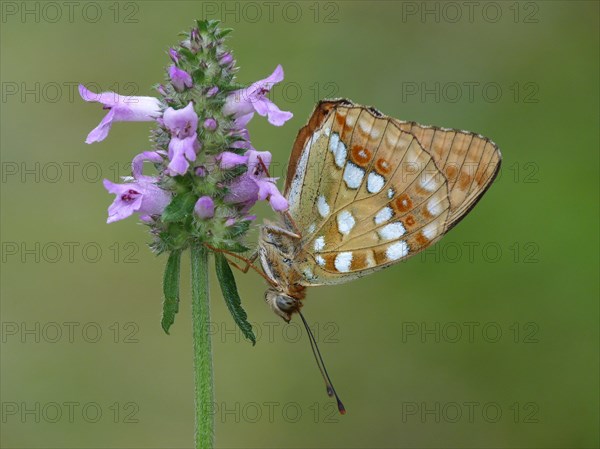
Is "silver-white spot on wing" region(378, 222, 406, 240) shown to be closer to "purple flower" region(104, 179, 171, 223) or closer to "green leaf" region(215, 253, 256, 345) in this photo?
"green leaf" region(215, 253, 256, 345)

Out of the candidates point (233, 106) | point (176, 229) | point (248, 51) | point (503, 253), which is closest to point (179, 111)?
point (233, 106)

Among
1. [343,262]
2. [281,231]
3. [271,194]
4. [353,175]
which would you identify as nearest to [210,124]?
[271,194]

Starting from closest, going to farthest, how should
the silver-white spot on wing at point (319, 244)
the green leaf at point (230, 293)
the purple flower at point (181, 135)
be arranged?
the purple flower at point (181, 135)
the green leaf at point (230, 293)
the silver-white spot on wing at point (319, 244)

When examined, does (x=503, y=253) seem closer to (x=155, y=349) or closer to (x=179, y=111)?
(x=155, y=349)

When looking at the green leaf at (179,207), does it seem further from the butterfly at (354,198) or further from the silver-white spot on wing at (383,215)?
the silver-white spot on wing at (383,215)

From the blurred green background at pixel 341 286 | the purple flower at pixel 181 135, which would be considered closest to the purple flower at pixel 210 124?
the purple flower at pixel 181 135

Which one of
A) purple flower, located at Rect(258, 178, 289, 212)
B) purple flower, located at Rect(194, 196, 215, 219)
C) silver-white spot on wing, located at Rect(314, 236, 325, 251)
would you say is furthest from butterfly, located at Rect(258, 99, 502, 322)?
purple flower, located at Rect(194, 196, 215, 219)
